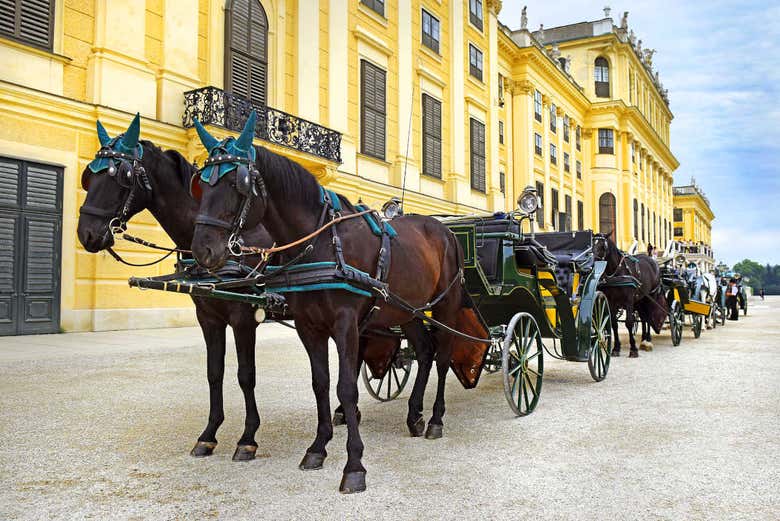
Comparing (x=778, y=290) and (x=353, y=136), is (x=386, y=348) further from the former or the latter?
(x=778, y=290)

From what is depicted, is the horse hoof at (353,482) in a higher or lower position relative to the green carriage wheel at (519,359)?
lower

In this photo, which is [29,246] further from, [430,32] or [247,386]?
[430,32]

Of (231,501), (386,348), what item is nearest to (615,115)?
(386,348)

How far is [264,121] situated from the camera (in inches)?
567

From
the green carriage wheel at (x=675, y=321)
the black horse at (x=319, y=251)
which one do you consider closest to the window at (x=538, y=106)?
the green carriage wheel at (x=675, y=321)

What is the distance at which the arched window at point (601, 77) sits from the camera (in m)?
44.6

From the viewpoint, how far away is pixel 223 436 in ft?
15.5

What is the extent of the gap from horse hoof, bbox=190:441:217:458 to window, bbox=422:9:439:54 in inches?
772

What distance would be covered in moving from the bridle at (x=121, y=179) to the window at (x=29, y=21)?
8751mm

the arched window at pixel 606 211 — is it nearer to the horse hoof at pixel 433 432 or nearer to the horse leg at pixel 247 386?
the horse hoof at pixel 433 432

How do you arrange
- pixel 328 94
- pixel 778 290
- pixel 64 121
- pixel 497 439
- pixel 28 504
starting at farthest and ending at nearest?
pixel 778 290 < pixel 328 94 < pixel 64 121 < pixel 497 439 < pixel 28 504

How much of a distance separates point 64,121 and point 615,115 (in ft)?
129

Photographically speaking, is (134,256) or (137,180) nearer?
(137,180)

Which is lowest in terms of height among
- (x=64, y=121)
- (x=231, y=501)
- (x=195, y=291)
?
(x=231, y=501)
